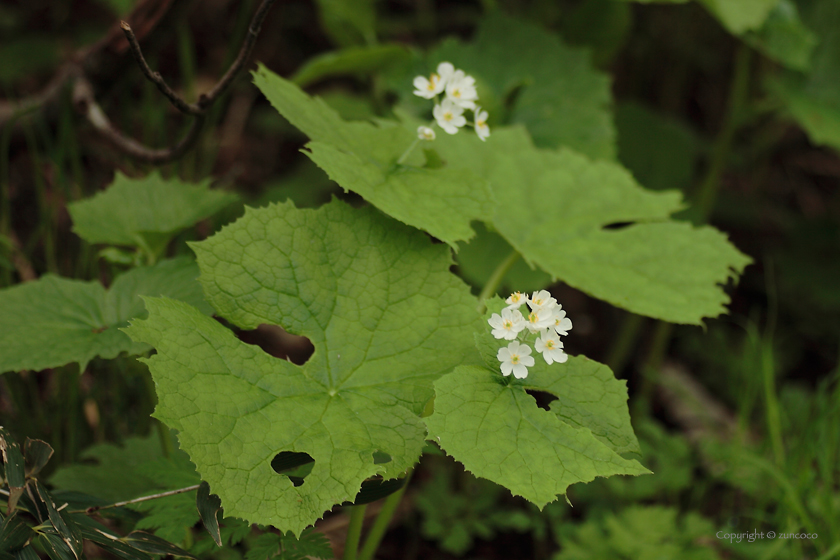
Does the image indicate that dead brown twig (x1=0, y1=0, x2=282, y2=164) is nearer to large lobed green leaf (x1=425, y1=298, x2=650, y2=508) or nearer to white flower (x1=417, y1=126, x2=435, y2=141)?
white flower (x1=417, y1=126, x2=435, y2=141)

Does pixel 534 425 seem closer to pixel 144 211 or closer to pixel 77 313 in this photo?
pixel 77 313

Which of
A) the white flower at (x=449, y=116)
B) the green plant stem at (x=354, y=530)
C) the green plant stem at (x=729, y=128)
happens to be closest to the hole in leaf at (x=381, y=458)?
the green plant stem at (x=354, y=530)

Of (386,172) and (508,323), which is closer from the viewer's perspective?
(508,323)

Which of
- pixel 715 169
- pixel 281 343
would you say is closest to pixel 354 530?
pixel 281 343

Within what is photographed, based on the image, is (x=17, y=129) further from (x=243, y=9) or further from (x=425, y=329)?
(x=425, y=329)

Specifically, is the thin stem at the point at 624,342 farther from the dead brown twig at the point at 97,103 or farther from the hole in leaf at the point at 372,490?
the dead brown twig at the point at 97,103

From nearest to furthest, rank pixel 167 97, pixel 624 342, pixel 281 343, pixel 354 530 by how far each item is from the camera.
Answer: pixel 354 530, pixel 167 97, pixel 624 342, pixel 281 343

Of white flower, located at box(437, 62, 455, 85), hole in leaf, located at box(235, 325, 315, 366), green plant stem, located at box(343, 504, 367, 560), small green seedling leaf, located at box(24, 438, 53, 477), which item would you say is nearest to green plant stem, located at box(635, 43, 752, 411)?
hole in leaf, located at box(235, 325, 315, 366)

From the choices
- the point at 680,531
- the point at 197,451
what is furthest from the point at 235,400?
the point at 680,531
